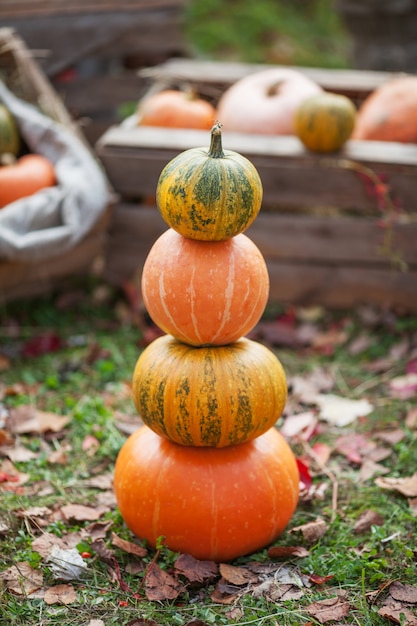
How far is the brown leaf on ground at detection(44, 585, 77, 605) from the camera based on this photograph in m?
2.17

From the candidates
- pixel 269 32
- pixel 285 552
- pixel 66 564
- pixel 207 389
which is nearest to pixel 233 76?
pixel 207 389

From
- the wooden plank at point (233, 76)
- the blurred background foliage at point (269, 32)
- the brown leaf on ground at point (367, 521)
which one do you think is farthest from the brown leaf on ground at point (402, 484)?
the blurred background foliage at point (269, 32)

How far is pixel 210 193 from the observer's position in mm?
2115

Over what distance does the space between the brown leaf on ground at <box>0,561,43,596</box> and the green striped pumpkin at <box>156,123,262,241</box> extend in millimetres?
1093

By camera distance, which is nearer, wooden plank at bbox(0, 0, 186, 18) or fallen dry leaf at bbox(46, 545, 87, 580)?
fallen dry leaf at bbox(46, 545, 87, 580)

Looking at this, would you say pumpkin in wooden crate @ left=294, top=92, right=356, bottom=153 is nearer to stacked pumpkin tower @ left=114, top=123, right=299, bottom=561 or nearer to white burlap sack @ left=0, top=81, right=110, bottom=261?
white burlap sack @ left=0, top=81, right=110, bottom=261

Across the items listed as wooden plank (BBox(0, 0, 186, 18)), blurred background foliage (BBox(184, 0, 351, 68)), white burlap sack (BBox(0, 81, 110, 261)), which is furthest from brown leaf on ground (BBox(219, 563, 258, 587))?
blurred background foliage (BBox(184, 0, 351, 68))

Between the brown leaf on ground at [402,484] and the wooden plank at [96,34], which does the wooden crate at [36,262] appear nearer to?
the wooden plank at [96,34]

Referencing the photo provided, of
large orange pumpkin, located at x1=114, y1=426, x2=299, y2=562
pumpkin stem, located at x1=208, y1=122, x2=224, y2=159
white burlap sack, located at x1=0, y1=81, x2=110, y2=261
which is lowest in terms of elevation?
large orange pumpkin, located at x1=114, y1=426, x2=299, y2=562

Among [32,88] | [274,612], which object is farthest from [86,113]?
[274,612]

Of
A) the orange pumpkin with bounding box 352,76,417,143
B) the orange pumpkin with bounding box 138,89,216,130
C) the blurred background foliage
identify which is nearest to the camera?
the orange pumpkin with bounding box 352,76,417,143

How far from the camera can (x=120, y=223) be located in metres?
4.24

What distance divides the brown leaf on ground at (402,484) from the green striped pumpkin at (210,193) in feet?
3.67

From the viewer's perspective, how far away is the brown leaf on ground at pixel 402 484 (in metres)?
2.65
